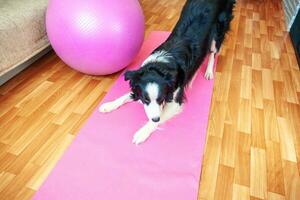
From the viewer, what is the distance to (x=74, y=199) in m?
1.32

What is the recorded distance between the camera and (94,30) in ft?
5.84

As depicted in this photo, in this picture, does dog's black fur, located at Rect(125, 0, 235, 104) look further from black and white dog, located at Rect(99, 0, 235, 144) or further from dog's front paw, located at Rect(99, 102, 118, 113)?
dog's front paw, located at Rect(99, 102, 118, 113)

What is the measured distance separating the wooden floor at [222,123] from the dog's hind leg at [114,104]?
0.12m

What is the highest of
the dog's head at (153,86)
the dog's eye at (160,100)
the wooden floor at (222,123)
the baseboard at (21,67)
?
the dog's head at (153,86)

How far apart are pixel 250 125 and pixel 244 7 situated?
9.12ft

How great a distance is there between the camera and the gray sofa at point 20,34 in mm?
1810

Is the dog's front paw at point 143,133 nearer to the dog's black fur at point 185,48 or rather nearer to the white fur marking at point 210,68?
the dog's black fur at point 185,48

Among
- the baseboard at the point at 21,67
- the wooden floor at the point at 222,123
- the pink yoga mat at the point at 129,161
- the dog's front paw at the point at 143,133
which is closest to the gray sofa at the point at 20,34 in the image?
the baseboard at the point at 21,67

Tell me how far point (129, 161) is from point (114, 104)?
491 millimetres

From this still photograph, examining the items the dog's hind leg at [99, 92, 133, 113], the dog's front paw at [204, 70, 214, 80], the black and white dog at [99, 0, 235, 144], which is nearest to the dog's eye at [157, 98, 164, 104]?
the black and white dog at [99, 0, 235, 144]

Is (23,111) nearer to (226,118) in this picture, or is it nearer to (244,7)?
(226,118)

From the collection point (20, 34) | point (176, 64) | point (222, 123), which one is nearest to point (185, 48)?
point (176, 64)

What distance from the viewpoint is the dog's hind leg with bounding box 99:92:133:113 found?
1.83m

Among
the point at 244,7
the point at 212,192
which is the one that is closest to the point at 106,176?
the point at 212,192
